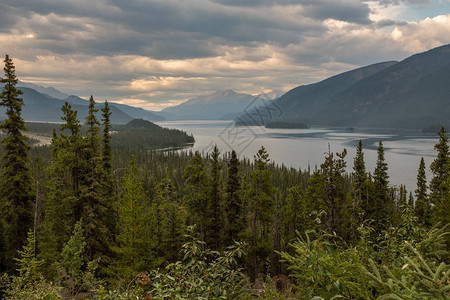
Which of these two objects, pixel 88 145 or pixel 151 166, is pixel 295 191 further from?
pixel 151 166

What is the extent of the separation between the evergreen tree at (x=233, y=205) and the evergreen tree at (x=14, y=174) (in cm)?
1897

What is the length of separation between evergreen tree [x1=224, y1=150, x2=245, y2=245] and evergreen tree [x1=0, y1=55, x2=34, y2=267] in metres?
19.0

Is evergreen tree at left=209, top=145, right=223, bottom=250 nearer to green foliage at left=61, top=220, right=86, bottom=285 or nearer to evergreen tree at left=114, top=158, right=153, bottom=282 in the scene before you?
evergreen tree at left=114, top=158, right=153, bottom=282

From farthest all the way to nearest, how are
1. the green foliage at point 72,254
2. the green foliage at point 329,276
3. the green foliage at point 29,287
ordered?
the green foliage at point 72,254, the green foliage at point 29,287, the green foliage at point 329,276

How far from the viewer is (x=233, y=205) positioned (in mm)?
31875

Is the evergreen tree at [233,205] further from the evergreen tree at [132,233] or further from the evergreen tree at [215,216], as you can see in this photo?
the evergreen tree at [132,233]

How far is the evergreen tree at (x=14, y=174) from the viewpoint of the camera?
23828mm

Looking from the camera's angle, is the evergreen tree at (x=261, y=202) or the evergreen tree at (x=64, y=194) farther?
the evergreen tree at (x=261, y=202)

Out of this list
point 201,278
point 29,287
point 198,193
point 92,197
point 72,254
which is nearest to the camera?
point 201,278

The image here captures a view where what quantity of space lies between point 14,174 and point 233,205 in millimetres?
21018

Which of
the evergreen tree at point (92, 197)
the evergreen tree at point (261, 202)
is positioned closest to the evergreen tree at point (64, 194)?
the evergreen tree at point (92, 197)

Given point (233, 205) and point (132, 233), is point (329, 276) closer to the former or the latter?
point (132, 233)

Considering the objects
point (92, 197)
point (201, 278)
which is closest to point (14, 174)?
point (92, 197)

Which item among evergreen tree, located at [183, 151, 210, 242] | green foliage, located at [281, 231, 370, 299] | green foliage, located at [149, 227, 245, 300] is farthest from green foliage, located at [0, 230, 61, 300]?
evergreen tree, located at [183, 151, 210, 242]
